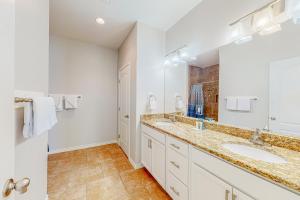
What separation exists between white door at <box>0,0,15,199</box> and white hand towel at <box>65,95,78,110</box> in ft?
8.84

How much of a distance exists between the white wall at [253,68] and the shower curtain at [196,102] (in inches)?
13.4

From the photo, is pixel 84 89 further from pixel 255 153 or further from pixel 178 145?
pixel 255 153

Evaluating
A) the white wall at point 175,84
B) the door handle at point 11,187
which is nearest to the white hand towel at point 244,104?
the white wall at point 175,84

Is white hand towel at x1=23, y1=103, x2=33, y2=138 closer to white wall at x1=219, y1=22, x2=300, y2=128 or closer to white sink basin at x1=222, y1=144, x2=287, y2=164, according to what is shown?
Answer: white sink basin at x1=222, y1=144, x2=287, y2=164

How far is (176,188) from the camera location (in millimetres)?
1432

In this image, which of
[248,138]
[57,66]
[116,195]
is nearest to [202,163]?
[248,138]

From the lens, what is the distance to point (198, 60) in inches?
79.5

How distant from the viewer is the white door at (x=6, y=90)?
464 millimetres

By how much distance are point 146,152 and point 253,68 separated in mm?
1828

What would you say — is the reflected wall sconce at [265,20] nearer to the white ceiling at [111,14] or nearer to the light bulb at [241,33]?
the light bulb at [241,33]

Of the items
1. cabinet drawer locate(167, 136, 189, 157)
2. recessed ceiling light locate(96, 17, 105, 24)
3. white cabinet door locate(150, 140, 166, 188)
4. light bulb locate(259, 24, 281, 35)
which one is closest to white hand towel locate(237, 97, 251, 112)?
light bulb locate(259, 24, 281, 35)

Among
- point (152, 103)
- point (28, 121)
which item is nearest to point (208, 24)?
point (152, 103)

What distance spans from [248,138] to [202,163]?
614 millimetres

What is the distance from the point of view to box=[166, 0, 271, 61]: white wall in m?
1.48
